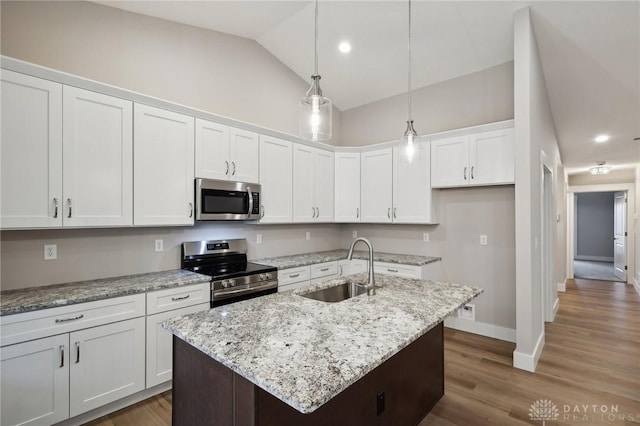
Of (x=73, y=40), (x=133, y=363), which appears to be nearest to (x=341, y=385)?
(x=133, y=363)

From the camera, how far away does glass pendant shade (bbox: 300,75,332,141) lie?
2002mm

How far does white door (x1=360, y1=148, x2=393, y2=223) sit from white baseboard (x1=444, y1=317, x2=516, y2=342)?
1551mm

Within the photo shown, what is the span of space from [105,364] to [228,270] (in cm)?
114

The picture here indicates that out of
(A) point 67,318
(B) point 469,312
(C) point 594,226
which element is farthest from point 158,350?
(C) point 594,226

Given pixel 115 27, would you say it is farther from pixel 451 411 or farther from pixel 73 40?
pixel 451 411

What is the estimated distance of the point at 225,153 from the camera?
10.2ft

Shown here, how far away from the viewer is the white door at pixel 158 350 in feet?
7.64

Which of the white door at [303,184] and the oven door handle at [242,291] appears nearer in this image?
the oven door handle at [242,291]

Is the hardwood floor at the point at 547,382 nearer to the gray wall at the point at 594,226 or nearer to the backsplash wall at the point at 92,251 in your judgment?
the backsplash wall at the point at 92,251

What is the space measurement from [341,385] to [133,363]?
2.01 m

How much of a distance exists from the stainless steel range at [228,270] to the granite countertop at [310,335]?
3.16ft

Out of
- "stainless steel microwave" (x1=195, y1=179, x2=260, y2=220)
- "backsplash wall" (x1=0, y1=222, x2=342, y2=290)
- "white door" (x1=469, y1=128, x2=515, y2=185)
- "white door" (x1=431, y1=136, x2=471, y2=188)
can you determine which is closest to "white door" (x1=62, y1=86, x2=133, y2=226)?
"backsplash wall" (x1=0, y1=222, x2=342, y2=290)

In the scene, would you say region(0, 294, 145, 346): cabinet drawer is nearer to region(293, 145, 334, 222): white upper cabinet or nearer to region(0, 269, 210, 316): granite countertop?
region(0, 269, 210, 316): granite countertop

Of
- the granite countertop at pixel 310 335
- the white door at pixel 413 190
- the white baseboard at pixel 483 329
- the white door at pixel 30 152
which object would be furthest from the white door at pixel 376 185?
the white door at pixel 30 152
